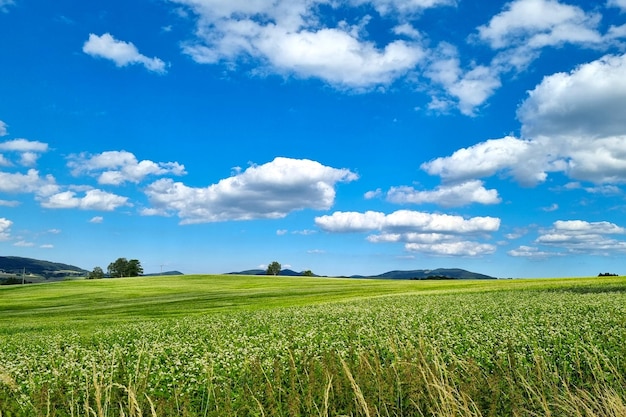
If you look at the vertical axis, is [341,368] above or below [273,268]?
below

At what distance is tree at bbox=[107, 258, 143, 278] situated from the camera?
143500 mm

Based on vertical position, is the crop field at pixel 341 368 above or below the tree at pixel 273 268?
below

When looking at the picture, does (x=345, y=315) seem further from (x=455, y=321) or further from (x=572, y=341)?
(x=572, y=341)

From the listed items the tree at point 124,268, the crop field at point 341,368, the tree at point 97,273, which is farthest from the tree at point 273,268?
the crop field at point 341,368

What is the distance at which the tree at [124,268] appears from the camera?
144m

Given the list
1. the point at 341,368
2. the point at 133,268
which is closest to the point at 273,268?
the point at 133,268

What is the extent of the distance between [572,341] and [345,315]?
10.1 meters

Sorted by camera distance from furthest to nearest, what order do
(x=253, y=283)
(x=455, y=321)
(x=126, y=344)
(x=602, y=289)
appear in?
(x=253, y=283) < (x=602, y=289) < (x=455, y=321) < (x=126, y=344)

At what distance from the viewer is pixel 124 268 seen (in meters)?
146

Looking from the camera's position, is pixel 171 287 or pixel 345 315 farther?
pixel 171 287

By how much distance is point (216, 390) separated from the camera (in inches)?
414

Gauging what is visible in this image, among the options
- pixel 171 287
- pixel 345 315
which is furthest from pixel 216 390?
pixel 171 287

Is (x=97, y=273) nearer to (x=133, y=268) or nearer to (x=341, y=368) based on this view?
(x=133, y=268)

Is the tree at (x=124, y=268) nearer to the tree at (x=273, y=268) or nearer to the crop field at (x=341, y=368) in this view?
the tree at (x=273, y=268)
